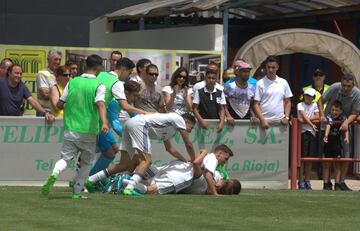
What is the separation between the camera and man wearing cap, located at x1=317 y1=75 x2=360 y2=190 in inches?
717

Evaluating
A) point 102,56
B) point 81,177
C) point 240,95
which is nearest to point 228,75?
point 240,95

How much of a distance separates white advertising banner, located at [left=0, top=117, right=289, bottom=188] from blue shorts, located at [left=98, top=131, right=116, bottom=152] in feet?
5.10

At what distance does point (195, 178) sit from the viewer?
619 inches

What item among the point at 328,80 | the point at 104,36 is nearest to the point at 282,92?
the point at 328,80

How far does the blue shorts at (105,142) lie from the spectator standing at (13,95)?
4.97 ft

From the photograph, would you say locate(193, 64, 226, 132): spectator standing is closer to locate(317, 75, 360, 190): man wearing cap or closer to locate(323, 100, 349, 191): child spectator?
locate(317, 75, 360, 190): man wearing cap

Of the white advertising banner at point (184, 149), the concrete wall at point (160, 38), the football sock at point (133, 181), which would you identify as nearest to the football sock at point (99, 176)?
the football sock at point (133, 181)

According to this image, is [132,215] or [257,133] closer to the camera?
[132,215]

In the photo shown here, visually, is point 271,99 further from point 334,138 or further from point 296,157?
point 334,138

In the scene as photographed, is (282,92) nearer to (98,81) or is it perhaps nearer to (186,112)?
(186,112)

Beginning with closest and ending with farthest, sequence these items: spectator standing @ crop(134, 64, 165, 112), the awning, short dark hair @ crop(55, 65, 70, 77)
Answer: spectator standing @ crop(134, 64, 165, 112) → short dark hair @ crop(55, 65, 70, 77) → the awning

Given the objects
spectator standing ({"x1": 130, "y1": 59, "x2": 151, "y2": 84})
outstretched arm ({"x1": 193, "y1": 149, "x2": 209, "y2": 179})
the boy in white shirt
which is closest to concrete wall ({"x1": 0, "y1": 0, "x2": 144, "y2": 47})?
the boy in white shirt

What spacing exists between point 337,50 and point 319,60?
14.8 feet

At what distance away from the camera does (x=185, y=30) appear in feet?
79.7
